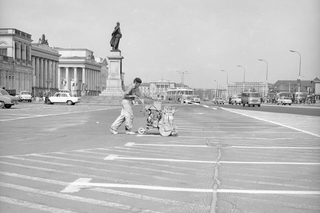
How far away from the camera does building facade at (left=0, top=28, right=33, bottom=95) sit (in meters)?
82.9

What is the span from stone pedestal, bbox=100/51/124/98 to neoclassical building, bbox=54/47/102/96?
303ft

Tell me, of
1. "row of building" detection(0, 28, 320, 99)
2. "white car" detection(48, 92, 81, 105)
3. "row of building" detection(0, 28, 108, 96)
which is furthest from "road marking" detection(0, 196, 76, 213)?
"row of building" detection(0, 28, 108, 96)

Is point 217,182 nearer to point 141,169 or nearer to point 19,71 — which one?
point 141,169

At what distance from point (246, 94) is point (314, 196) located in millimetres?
54386

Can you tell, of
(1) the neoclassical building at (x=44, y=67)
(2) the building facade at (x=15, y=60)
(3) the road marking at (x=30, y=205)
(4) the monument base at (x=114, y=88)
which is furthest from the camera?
(1) the neoclassical building at (x=44, y=67)

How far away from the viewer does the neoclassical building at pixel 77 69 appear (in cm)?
15050

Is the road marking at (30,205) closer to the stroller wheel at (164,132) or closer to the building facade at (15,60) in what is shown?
the stroller wheel at (164,132)

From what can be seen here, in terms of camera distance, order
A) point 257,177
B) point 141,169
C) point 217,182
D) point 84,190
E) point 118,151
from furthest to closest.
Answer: point 118,151 < point 141,169 < point 257,177 < point 217,182 < point 84,190

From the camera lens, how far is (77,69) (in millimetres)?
153000

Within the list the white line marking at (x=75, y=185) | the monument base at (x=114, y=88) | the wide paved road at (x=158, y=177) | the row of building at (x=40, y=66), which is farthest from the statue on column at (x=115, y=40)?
the white line marking at (x=75, y=185)

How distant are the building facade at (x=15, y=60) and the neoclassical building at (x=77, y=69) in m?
43.7

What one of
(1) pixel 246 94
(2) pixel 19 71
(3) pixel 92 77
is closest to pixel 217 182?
(1) pixel 246 94

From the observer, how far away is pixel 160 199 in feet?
16.7

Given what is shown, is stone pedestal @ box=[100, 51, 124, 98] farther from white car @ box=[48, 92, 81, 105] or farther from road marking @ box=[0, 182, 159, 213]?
road marking @ box=[0, 182, 159, 213]
